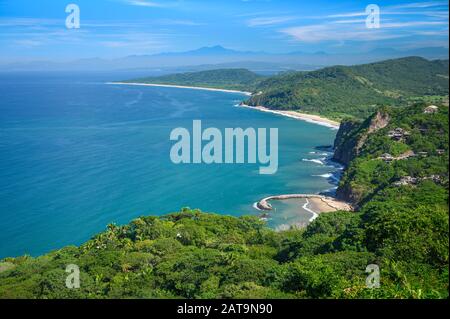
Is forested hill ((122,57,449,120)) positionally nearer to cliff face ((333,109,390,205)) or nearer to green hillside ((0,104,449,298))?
cliff face ((333,109,390,205))

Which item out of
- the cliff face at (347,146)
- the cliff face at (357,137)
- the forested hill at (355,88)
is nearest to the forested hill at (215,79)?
the forested hill at (355,88)

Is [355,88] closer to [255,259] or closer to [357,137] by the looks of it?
[357,137]

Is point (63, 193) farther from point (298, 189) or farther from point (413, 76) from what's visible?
point (413, 76)

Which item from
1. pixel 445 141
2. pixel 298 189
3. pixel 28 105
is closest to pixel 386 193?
pixel 298 189

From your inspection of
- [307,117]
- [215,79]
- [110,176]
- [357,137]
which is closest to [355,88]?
[307,117]

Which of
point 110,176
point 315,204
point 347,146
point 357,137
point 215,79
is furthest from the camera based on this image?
point 215,79
